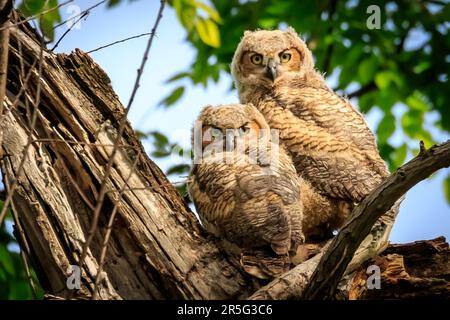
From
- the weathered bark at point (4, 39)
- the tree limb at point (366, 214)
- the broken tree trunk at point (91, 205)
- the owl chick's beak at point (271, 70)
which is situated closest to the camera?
the tree limb at point (366, 214)

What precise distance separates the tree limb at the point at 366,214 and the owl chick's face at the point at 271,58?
2.15m

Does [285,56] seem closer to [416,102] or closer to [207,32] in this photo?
[207,32]

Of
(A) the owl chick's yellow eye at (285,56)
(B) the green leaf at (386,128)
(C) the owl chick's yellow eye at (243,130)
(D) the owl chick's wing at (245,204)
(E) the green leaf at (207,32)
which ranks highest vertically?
(B) the green leaf at (386,128)

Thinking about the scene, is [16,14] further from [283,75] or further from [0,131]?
[283,75]

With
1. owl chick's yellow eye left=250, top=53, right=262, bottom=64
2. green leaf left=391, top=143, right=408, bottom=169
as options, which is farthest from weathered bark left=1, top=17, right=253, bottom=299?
green leaf left=391, top=143, right=408, bottom=169

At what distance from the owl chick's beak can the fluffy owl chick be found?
86cm

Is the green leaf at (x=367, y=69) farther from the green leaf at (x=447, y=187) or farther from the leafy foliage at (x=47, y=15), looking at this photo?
the leafy foliage at (x=47, y=15)

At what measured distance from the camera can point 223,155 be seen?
4059mm

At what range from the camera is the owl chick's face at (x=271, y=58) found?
207 inches

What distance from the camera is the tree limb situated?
313 cm

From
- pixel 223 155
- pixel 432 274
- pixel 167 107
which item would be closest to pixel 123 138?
pixel 223 155

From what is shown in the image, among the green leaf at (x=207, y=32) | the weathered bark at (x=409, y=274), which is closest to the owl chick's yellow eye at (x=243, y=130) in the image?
the green leaf at (x=207, y=32)

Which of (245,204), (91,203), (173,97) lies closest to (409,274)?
(245,204)

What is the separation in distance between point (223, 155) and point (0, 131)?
1.20 m
